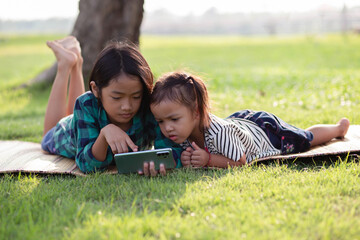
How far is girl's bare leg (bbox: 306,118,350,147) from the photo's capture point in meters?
4.20

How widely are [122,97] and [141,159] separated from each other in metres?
0.57

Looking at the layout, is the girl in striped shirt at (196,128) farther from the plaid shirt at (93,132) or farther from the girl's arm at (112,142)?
the girl's arm at (112,142)

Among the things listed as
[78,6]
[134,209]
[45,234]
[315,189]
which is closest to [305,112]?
[315,189]

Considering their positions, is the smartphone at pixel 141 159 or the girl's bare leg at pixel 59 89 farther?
the girl's bare leg at pixel 59 89

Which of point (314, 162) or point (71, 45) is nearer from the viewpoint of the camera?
point (314, 162)

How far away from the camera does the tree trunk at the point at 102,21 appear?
27.6ft

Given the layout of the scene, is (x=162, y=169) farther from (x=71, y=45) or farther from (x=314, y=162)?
(x=71, y=45)

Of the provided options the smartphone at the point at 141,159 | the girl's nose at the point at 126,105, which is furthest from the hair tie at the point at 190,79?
the smartphone at the point at 141,159

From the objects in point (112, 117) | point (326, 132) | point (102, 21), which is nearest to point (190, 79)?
point (112, 117)

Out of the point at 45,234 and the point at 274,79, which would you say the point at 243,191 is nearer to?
the point at 45,234

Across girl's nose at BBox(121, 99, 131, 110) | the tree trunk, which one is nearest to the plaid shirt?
girl's nose at BBox(121, 99, 131, 110)

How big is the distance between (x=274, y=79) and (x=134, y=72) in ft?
24.8

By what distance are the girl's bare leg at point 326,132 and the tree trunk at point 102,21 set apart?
522cm

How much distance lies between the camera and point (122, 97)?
3.36 meters
